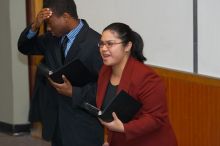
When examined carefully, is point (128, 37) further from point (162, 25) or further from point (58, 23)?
point (162, 25)

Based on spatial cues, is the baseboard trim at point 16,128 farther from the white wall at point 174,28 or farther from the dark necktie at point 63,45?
the dark necktie at point 63,45

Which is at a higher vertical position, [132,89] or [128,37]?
[128,37]

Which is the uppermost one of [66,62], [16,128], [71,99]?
[66,62]

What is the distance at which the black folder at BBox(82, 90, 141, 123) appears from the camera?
8.02 feet

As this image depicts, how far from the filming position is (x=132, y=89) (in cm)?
252

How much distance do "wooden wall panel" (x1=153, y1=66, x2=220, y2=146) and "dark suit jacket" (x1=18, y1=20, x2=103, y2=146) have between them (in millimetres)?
749

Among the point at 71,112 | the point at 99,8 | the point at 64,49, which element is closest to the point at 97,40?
the point at 64,49

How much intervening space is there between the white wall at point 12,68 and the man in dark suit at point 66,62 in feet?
6.28

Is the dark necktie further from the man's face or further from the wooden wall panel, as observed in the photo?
the wooden wall panel

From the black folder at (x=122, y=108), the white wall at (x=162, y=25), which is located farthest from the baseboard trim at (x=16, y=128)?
the black folder at (x=122, y=108)

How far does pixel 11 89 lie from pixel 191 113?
238 centimetres

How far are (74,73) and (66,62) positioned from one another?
123 mm

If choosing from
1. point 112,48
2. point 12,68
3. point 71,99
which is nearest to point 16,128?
point 12,68

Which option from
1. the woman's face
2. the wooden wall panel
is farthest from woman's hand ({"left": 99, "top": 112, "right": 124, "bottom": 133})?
the wooden wall panel
